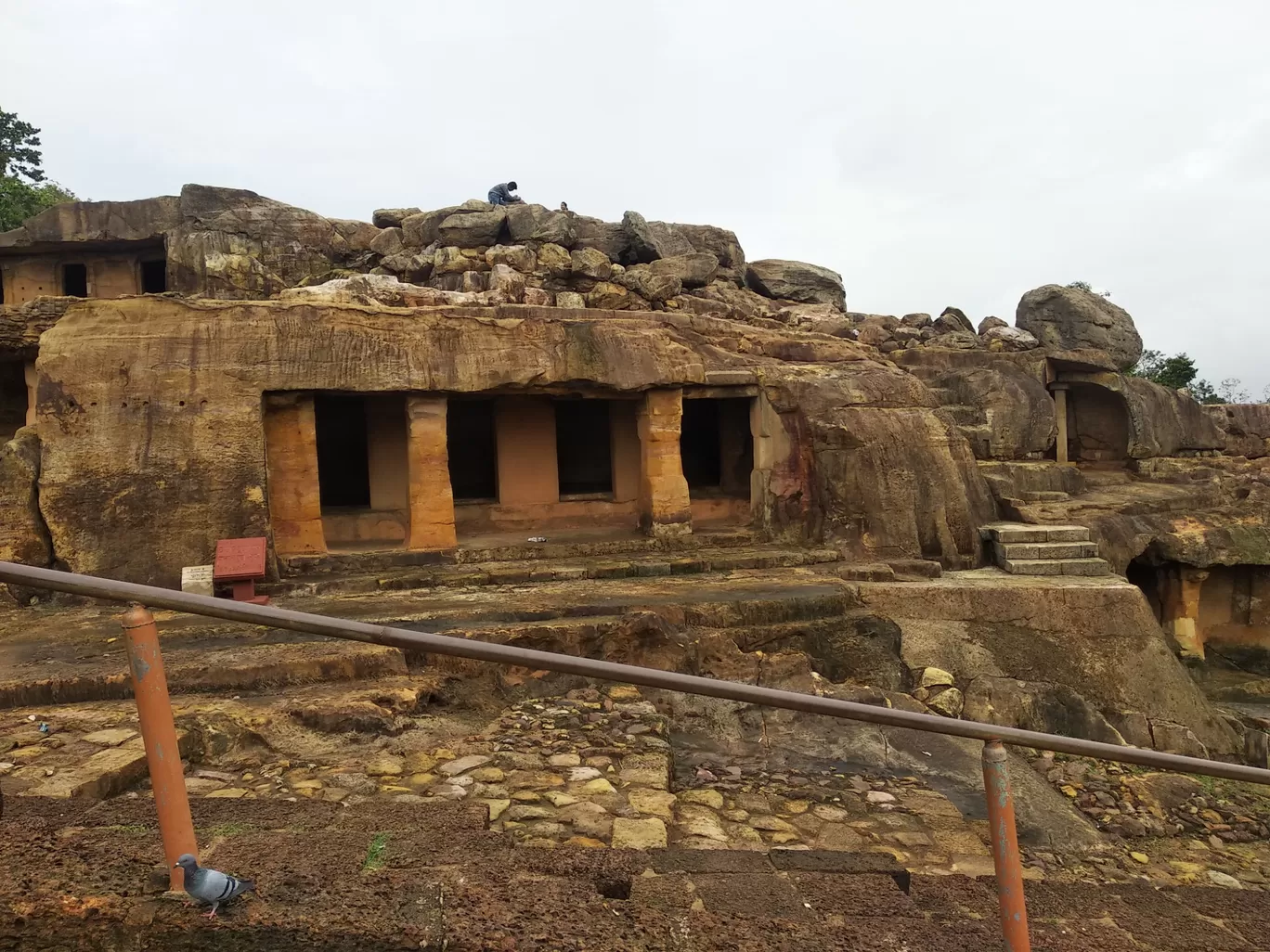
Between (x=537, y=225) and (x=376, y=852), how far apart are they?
40.4 ft

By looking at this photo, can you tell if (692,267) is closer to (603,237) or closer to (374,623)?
(603,237)

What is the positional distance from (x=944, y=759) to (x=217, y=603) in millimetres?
4257

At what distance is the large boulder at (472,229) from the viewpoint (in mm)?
13180

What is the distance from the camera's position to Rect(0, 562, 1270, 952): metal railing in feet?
5.69

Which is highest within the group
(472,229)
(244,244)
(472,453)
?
(472,229)

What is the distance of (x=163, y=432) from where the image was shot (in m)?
7.36

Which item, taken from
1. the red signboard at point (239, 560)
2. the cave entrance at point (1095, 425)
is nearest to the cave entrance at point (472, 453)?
the red signboard at point (239, 560)

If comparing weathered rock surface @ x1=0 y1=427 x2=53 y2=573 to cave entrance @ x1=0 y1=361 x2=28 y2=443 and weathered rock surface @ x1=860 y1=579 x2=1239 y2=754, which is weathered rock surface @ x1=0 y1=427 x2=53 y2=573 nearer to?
cave entrance @ x1=0 y1=361 x2=28 y2=443

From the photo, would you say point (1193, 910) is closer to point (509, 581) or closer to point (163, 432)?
point (509, 581)

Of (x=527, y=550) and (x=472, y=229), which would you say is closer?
(x=527, y=550)

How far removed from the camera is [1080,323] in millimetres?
17750

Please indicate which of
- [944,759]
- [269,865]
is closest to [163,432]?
[269,865]

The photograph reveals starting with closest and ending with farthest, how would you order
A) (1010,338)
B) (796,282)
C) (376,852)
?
(376,852) < (1010,338) < (796,282)

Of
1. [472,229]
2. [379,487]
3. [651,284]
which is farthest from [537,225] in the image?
[379,487]
